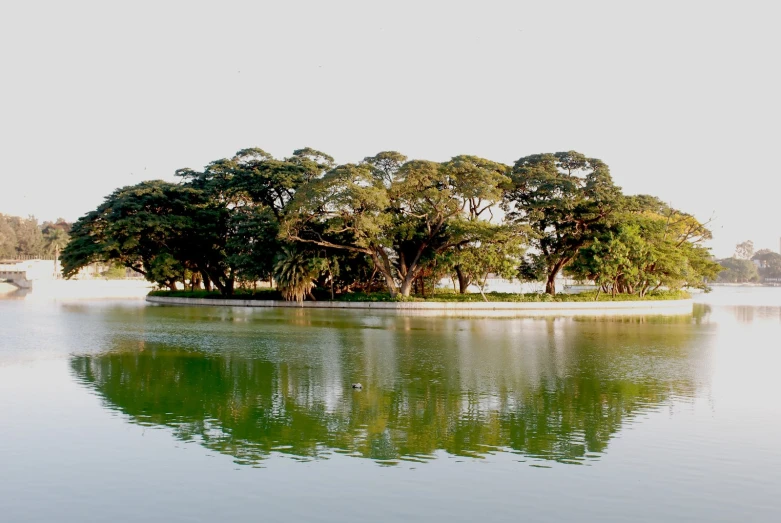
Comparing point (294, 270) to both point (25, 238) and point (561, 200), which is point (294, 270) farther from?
point (25, 238)

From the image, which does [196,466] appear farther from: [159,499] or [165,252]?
[165,252]

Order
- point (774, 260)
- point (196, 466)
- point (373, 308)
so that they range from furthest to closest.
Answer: point (774, 260) → point (373, 308) → point (196, 466)

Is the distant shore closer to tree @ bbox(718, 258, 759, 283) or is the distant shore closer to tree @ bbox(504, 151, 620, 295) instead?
tree @ bbox(504, 151, 620, 295)

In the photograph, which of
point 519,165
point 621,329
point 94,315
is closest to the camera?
point 621,329

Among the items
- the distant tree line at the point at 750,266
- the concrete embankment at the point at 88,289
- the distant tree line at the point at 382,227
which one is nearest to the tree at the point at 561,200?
the distant tree line at the point at 382,227

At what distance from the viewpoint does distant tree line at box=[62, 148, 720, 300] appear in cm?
4091

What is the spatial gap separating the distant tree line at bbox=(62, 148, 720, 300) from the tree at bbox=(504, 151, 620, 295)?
0.29ft

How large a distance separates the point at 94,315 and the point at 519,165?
91.4ft

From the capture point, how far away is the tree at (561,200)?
4306 cm

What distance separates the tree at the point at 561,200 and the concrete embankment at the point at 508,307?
421 cm

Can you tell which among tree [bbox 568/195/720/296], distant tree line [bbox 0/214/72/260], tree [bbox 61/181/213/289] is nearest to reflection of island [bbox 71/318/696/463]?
tree [bbox 568/195/720/296]

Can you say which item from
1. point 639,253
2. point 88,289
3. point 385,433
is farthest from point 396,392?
point 88,289

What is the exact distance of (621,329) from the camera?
30.3 meters

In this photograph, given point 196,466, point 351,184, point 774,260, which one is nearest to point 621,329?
point 351,184
